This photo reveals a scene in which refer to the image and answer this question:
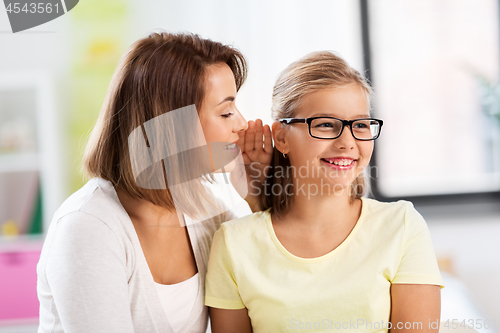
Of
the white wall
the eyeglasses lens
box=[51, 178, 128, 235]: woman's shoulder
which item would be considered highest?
the white wall

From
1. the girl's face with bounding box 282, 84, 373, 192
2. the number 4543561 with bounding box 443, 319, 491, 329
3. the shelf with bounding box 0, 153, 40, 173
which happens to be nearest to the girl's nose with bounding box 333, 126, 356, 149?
the girl's face with bounding box 282, 84, 373, 192

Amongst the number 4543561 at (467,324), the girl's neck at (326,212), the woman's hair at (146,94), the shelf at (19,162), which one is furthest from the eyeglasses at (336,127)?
the shelf at (19,162)

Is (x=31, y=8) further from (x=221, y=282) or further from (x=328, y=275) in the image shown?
(x=328, y=275)

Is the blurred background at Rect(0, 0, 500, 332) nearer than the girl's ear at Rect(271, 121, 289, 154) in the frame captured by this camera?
No

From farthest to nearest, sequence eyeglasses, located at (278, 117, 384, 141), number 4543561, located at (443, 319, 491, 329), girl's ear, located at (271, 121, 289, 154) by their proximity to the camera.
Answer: number 4543561, located at (443, 319, 491, 329) → girl's ear, located at (271, 121, 289, 154) → eyeglasses, located at (278, 117, 384, 141)

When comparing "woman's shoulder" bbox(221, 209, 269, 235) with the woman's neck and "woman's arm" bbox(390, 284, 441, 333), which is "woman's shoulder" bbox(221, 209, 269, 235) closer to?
the woman's neck

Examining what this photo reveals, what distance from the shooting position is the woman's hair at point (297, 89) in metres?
0.90

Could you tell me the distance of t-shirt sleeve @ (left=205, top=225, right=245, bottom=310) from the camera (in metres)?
0.91

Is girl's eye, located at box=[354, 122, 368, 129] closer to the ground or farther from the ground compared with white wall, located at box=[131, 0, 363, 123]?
closer to the ground

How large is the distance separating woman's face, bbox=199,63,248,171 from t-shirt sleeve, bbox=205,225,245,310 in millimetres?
208

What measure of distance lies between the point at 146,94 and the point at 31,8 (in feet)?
4.18

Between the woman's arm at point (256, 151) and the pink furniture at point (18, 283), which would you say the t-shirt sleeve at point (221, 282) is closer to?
the woman's arm at point (256, 151)

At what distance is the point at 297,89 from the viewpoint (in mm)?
923

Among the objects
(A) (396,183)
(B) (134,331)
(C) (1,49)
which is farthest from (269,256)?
(C) (1,49)
